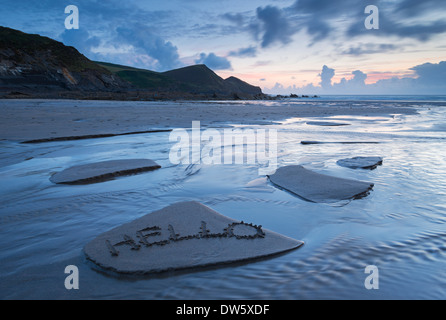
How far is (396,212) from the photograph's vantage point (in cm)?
314

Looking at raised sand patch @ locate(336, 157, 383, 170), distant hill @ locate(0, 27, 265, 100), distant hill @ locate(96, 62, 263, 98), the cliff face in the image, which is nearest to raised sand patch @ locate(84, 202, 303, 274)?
raised sand patch @ locate(336, 157, 383, 170)

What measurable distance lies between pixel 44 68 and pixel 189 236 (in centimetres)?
5593

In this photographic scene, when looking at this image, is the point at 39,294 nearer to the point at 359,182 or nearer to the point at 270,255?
the point at 270,255

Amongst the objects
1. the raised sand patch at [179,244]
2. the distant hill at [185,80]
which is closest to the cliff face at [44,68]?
the distant hill at [185,80]

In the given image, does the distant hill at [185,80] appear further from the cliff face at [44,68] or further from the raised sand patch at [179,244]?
the raised sand patch at [179,244]

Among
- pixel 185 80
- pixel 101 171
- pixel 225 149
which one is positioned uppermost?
pixel 185 80

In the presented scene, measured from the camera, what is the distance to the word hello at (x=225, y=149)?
228 inches

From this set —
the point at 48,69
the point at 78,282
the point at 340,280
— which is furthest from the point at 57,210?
the point at 48,69

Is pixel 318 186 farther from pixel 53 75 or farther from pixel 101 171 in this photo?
pixel 53 75

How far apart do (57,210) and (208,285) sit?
2183 millimetres

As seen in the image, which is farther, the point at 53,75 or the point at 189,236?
the point at 53,75

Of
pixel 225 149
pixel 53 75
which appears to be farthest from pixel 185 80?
pixel 225 149

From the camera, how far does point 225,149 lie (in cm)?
698

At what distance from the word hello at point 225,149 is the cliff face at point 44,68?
139 ft
